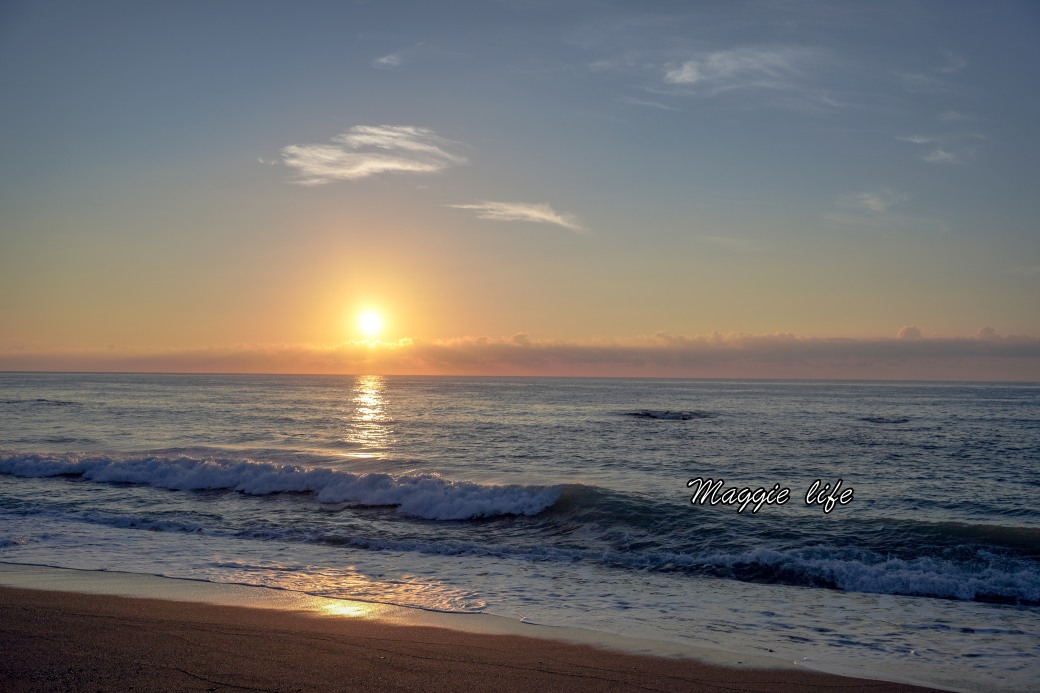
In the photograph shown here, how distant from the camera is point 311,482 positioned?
82.2ft

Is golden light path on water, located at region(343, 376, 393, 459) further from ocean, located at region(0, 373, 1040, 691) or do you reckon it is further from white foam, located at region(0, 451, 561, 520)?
white foam, located at region(0, 451, 561, 520)

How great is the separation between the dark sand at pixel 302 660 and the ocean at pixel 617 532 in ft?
4.69

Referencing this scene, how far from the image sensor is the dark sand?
24.4 feet

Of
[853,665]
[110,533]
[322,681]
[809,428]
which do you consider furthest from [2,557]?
[809,428]

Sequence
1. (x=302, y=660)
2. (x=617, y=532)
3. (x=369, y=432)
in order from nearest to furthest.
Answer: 1. (x=302, y=660)
2. (x=617, y=532)
3. (x=369, y=432)

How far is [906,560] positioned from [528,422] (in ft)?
133

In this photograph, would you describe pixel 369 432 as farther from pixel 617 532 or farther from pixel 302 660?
pixel 302 660

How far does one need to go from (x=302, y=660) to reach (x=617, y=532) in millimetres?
11461

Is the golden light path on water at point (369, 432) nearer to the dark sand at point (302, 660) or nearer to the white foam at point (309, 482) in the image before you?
the white foam at point (309, 482)

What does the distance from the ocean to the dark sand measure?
4.69 ft

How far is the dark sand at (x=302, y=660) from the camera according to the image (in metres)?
7.43

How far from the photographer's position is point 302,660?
8.16 m

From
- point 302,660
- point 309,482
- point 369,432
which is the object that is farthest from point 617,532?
point 369,432

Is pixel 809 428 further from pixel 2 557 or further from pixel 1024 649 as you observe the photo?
pixel 2 557
